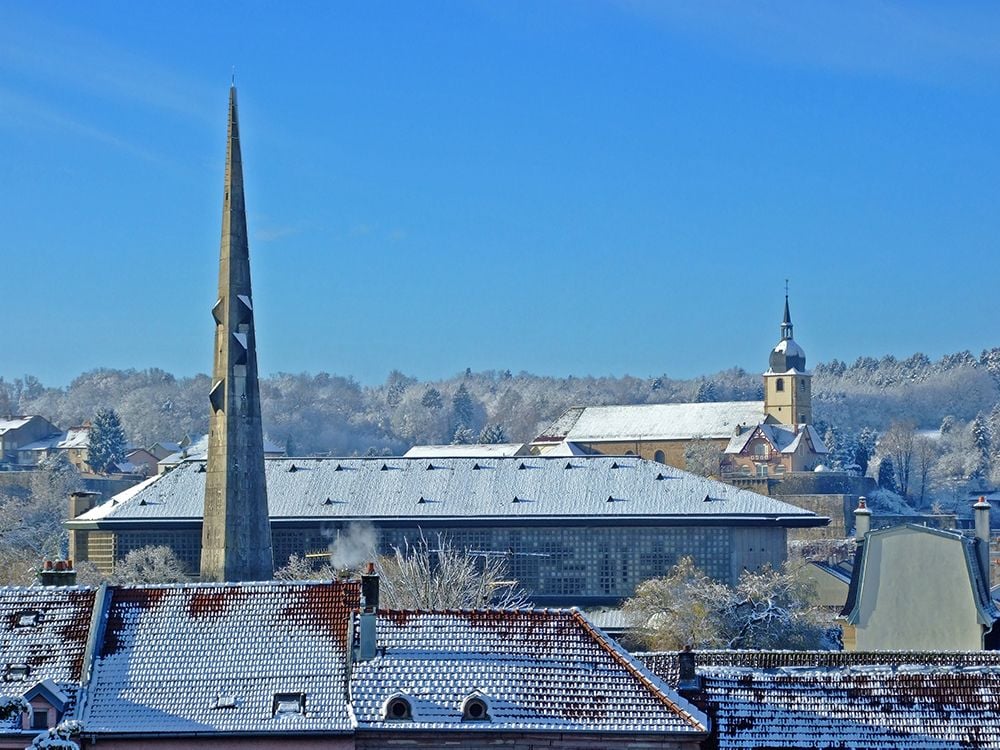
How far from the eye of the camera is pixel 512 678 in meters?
35.7

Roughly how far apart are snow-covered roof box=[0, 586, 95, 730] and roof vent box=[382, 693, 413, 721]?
4.91 meters

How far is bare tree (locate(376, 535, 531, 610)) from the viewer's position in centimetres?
8362

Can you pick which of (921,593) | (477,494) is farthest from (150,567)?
(921,593)

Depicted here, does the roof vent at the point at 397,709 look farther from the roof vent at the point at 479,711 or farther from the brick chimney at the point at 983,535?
the brick chimney at the point at 983,535

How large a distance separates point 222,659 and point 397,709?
3.29 meters

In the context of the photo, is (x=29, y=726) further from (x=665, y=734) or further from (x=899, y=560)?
(x=899, y=560)

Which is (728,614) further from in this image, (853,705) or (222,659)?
(222,659)

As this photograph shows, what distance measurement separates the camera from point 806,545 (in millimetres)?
157625

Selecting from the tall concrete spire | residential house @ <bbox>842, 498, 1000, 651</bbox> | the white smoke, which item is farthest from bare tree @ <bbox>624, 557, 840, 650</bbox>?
the tall concrete spire

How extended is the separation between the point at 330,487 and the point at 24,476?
3818 inches

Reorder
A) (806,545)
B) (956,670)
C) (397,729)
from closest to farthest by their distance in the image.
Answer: (397,729), (956,670), (806,545)

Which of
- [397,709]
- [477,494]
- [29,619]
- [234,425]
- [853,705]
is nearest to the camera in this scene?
[397,709]

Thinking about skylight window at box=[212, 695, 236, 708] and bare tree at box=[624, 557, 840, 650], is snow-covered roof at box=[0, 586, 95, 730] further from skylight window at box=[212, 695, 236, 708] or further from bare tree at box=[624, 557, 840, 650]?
bare tree at box=[624, 557, 840, 650]

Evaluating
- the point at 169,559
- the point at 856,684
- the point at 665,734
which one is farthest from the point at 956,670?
the point at 169,559
